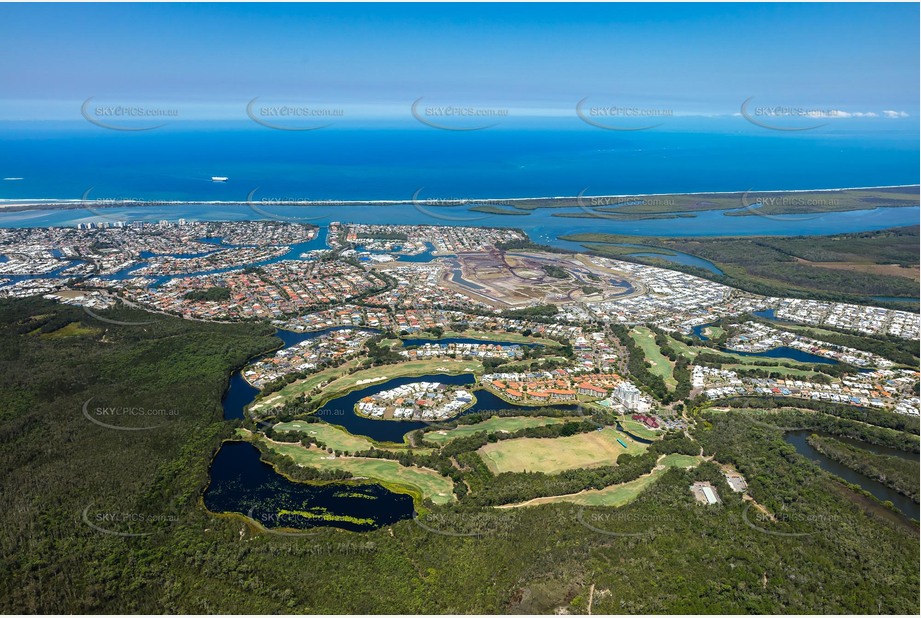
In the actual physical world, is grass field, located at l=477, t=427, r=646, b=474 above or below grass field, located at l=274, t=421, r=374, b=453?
above

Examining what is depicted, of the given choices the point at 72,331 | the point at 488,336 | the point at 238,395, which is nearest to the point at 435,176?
the point at 488,336

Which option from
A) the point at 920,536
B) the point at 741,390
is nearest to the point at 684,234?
the point at 741,390

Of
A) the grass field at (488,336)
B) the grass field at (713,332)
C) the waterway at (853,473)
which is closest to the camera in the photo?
the waterway at (853,473)

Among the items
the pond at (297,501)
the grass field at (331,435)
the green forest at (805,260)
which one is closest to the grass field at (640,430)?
the pond at (297,501)

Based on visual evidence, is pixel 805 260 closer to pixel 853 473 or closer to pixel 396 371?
pixel 853 473

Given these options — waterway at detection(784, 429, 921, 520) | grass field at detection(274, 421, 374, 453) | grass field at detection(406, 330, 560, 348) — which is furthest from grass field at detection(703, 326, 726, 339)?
grass field at detection(274, 421, 374, 453)

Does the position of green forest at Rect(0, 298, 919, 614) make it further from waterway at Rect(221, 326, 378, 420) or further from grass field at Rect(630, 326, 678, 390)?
grass field at Rect(630, 326, 678, 390)

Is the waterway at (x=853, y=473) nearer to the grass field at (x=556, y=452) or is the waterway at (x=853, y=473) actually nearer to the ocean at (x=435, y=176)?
the grass field at (x=556, y=452)
